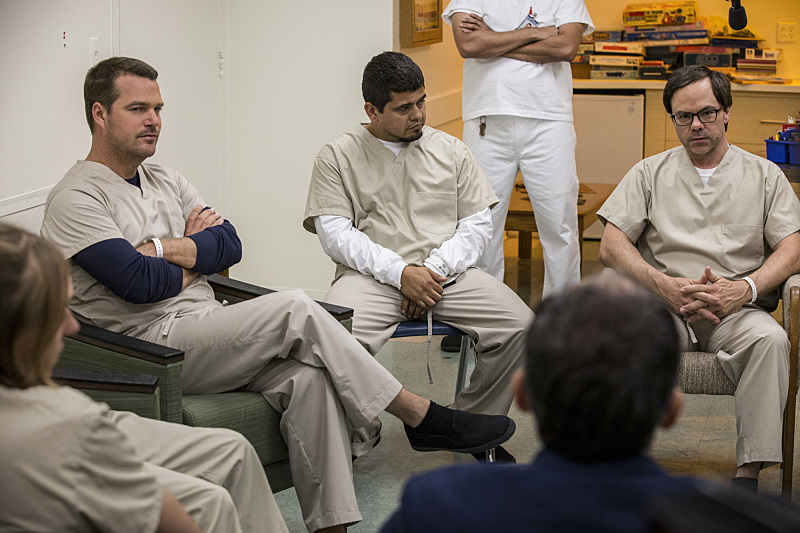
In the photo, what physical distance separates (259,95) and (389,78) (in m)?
1.79

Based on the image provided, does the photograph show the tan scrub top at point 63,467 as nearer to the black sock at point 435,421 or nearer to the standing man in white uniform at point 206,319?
the standing man in white uniform at point 206,319

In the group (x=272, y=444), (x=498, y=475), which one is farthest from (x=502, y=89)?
(x=498, y=475)

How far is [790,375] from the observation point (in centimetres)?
262

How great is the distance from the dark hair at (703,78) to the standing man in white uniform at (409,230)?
0.67m

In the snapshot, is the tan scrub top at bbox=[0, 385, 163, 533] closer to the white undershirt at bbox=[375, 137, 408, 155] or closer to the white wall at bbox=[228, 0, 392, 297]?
the white undershirt at bbox=[375, 137, 408, 155]

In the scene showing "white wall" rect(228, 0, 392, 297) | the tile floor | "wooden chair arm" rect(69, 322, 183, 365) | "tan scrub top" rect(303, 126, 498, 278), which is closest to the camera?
"wooden chair arm" rect(69, 322, 183, 365)

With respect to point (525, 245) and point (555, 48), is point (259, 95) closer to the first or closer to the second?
point (555, 48)

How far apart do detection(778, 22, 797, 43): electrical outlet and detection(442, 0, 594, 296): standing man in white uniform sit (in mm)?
3178

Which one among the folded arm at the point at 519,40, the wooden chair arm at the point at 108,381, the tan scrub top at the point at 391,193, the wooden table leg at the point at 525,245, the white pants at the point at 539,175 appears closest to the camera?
the wooden chair arm at the point at 108,381

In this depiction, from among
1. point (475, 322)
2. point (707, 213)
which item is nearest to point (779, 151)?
point (707, 213)

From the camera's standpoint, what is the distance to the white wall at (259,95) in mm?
4234

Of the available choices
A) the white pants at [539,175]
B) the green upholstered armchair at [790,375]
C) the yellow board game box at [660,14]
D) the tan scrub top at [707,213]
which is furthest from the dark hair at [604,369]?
the yellow board game box at [660,14]

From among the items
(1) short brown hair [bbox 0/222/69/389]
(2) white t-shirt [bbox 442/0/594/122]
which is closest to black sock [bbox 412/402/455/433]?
(1) short brown hair [bbox 0/222/69/389]

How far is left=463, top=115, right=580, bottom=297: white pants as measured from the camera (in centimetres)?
382
